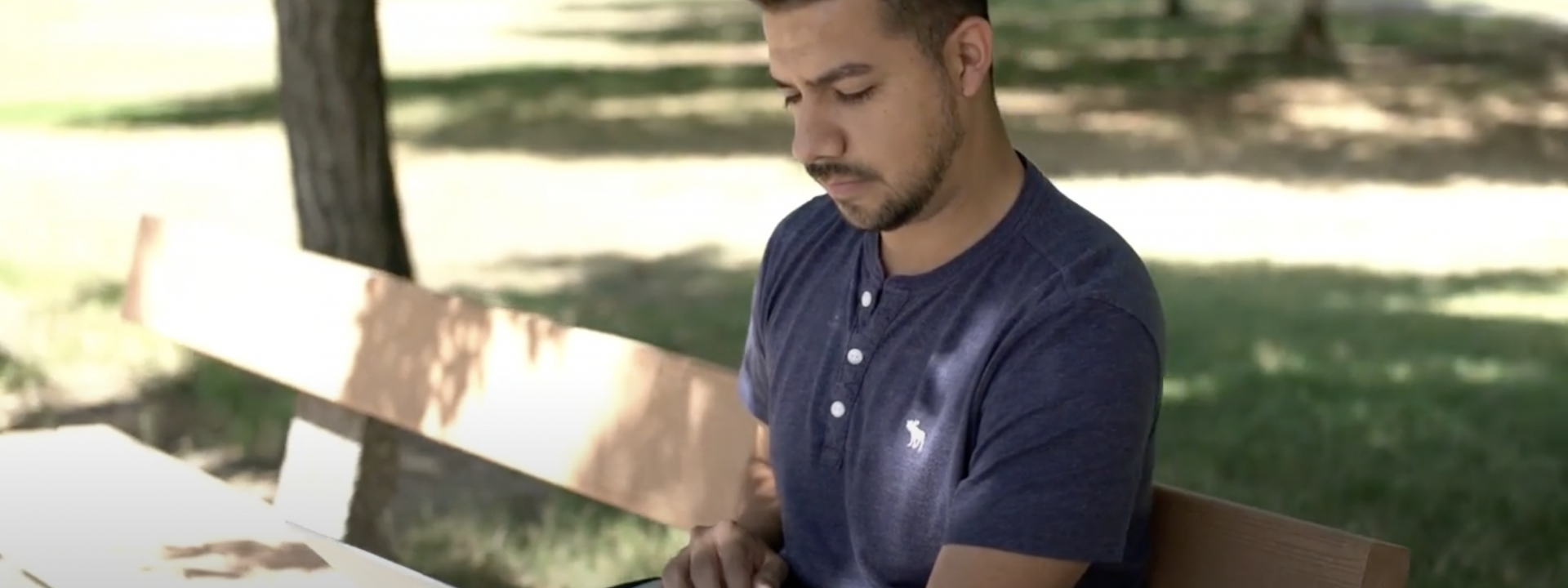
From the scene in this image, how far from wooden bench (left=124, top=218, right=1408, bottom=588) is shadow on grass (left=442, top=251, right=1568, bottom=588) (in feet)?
9.91

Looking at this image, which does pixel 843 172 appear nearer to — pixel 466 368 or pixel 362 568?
pixel 362 568

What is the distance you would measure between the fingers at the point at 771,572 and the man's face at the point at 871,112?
19.8 inches

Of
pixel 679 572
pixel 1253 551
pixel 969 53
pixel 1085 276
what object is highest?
pixel 969 53

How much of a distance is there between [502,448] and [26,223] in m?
9.87

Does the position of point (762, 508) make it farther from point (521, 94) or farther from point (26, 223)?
point (521, 94)

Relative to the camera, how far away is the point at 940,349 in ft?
8.63

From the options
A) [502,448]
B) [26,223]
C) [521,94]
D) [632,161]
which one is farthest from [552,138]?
[502,448]

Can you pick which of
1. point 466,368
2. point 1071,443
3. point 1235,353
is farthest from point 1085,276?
point 1235,353

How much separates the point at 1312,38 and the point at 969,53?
2411 cm

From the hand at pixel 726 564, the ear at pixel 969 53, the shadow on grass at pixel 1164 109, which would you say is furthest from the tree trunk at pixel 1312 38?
the ear at pixel 969 53

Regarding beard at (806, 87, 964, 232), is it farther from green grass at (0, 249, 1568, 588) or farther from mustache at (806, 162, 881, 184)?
green grass at (0, 249, 1568, 588)

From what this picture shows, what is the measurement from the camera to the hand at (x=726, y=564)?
288 centimetres

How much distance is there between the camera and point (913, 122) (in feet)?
8.69

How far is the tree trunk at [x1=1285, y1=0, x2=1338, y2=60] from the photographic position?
25609 mm
